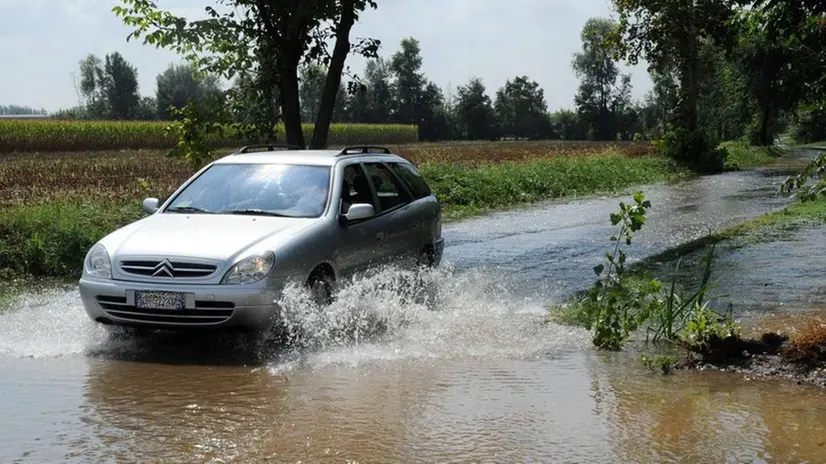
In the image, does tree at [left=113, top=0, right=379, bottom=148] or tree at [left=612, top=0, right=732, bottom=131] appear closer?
tree at [left=113, top=0, right=379, bottom=148]

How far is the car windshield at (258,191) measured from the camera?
28.0ft

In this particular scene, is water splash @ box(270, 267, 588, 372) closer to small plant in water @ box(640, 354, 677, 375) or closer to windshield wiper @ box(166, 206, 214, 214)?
small plant in water @ box(640, 354, 677, 375)

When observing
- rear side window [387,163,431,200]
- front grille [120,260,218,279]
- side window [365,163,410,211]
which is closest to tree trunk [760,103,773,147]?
rear side window [387,163,431,200]

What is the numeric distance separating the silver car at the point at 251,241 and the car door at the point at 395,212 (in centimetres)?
2

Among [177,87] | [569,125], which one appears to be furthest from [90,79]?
[569,125]

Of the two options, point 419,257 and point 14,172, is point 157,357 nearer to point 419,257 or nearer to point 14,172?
point 419,257

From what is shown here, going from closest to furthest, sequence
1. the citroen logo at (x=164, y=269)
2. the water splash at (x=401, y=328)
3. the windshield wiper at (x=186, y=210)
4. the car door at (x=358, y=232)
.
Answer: the citroen logo at (x=164, y=269) < the water splash at (x=401, y=328) < the car door at (x=358, y=232) < the windshield wiper at (x=186, y=210)

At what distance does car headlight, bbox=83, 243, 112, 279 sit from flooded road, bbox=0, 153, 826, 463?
663 mm

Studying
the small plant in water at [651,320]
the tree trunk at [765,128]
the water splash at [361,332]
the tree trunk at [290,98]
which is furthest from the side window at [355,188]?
the tree trunk at [765,128]

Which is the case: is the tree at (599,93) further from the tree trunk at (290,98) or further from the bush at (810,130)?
the tree trunk at (290,98)

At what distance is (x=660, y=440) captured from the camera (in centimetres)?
530

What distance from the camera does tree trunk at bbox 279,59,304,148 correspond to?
51.4ft

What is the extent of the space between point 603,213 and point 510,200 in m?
3.44

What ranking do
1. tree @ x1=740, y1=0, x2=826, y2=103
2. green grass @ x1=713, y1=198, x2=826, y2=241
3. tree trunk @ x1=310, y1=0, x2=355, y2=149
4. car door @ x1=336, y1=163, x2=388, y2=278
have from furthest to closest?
tree trunk @ x1=310, y1=0, x2=355, y2=149
green grass @ x1=713, y1=198, x2=826, y2=241
tree @ x1=740, y1=0, x2=826, y2=103
car door @ x1=336, y1=163, x2=388, y2=278
